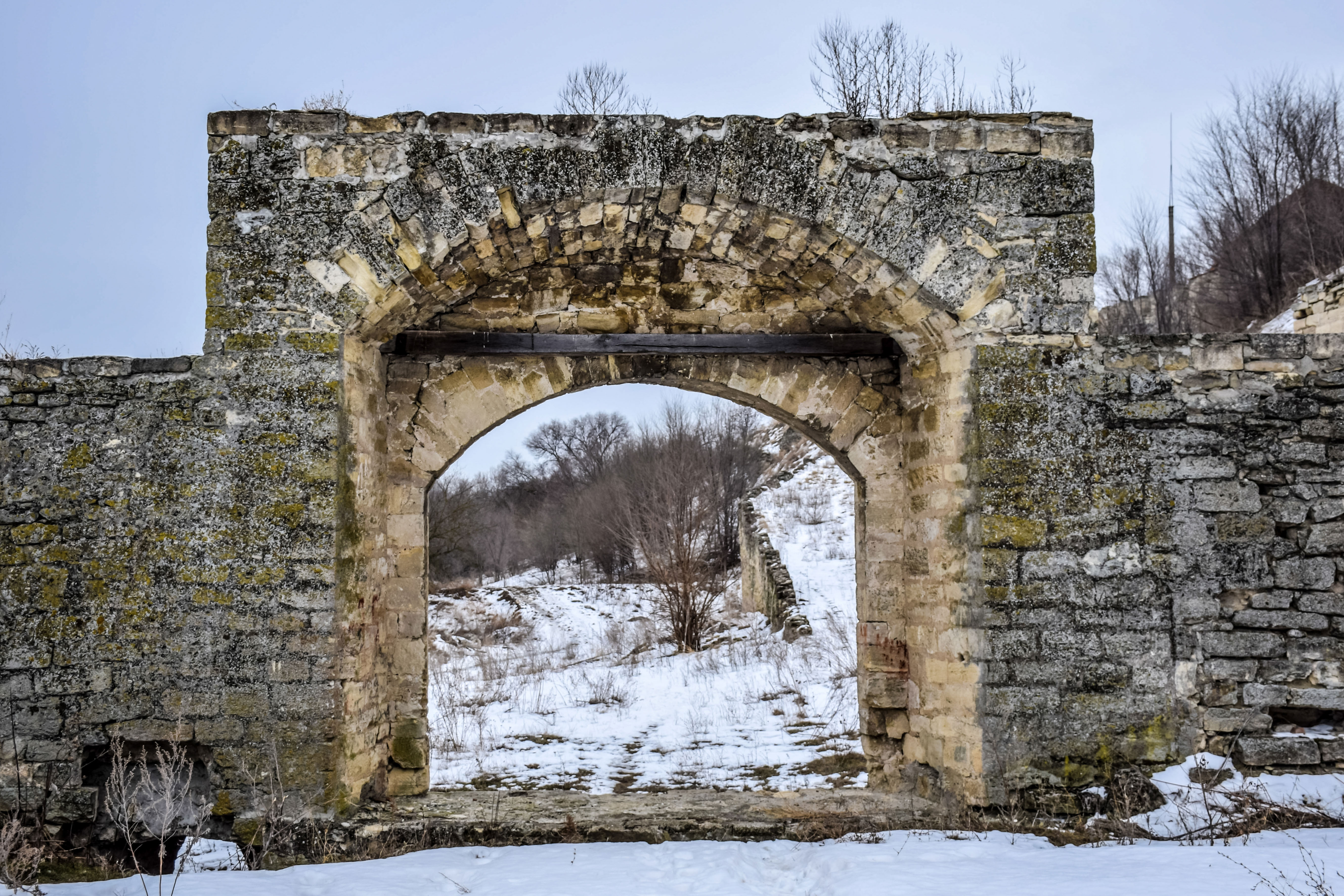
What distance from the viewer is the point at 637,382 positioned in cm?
523

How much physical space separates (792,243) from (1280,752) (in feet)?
11.3

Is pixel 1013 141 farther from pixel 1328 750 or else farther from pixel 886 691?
pixel 1328 750

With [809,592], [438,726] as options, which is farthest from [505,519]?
[438,726]

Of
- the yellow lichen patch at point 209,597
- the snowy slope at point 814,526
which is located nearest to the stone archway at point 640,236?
the yellow lichen patch at point 209,597

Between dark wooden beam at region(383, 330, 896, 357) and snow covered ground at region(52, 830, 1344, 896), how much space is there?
2564 millimetres

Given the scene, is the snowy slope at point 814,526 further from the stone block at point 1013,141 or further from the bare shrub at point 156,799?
the bare shrub at point 156,799

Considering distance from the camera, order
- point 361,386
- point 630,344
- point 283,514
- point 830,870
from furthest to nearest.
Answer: point 630,344 < point 361,386 < point 283,514 < point 830,870

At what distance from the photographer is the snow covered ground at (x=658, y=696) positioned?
19.5ft

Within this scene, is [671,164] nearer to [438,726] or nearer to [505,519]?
[438,726]

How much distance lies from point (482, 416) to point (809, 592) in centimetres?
742

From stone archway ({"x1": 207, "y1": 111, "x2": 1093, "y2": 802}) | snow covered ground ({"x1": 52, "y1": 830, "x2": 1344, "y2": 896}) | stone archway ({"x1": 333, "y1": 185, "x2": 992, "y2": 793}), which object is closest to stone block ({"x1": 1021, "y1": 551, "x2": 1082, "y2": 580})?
stone archway ({"x1": 207, "y1": 111, "x2": 1093, "y2": 802})

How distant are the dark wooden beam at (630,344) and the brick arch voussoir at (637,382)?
0.12 metres

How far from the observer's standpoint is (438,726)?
715cm

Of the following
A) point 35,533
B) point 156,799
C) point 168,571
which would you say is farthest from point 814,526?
point 35,533
